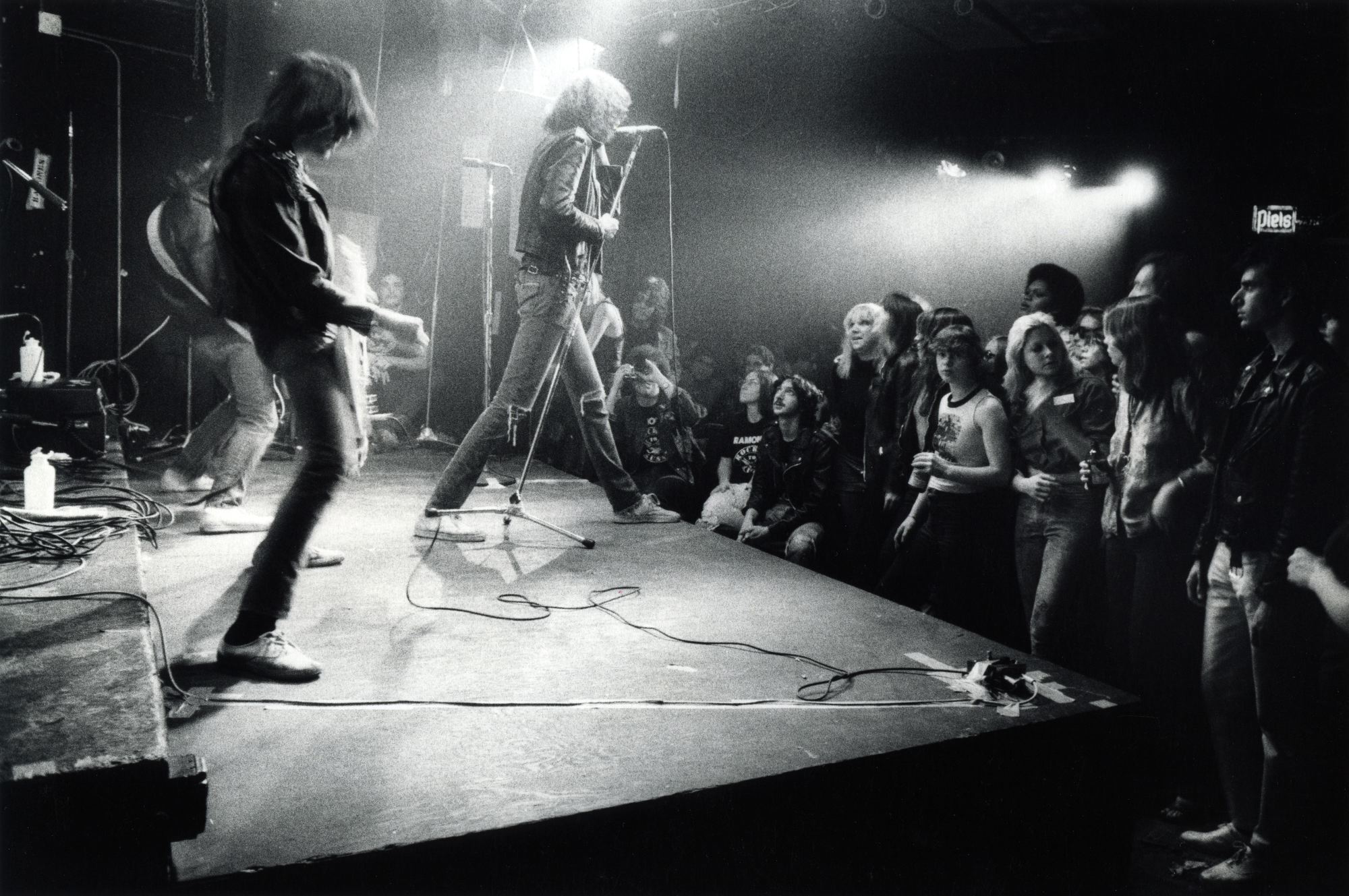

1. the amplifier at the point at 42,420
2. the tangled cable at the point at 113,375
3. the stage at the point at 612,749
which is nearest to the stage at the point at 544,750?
the stage at the point at 612,749

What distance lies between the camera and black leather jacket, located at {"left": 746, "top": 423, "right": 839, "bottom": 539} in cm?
404

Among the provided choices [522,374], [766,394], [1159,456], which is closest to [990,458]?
[1159,456]

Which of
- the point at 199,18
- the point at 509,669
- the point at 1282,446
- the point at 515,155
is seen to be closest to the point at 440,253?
the point at 515,155

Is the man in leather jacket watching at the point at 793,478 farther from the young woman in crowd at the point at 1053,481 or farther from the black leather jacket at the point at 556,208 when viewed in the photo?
the black leather jacket at the point at 556,208

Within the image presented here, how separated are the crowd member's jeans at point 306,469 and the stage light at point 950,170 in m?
6.98

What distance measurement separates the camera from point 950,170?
7.88 meters

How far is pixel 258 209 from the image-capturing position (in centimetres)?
192

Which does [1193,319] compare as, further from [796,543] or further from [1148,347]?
[796,543]

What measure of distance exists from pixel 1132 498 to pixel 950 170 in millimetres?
5845

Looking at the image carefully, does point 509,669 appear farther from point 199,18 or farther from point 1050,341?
point 199,18

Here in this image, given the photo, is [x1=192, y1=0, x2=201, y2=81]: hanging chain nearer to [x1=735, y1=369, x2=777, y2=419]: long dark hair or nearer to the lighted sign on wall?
[x1=735, y1=369, x2=777, y2=419]: long dark hair

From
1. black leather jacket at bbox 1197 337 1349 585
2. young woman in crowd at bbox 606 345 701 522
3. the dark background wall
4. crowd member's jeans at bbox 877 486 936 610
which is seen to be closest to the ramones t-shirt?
young woman in crowd at bbox 606 345 701 522

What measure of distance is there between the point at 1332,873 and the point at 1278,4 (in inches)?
219

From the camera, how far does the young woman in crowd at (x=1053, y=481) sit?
9.71ft
